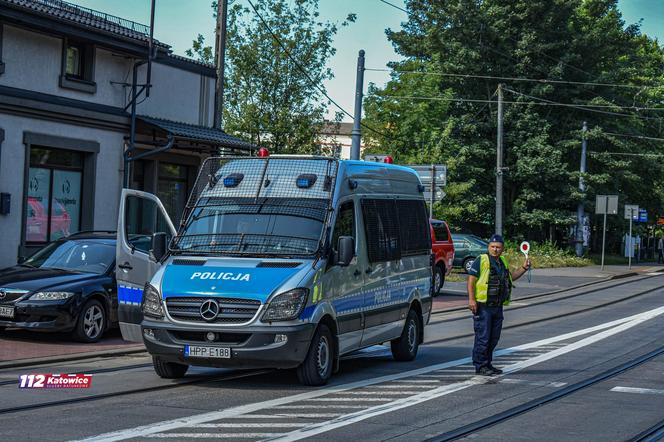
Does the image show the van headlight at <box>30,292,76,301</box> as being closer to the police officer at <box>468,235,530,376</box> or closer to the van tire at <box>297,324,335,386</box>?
the van tire at <box>297,324,335,386</box>

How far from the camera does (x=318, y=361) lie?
409 inches

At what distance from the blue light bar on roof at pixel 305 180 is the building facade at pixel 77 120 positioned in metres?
10.8

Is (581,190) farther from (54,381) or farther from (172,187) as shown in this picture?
(54,381)

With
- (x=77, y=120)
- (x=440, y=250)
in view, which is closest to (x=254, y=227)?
(x=77, y=120)

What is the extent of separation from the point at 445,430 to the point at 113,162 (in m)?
17.1

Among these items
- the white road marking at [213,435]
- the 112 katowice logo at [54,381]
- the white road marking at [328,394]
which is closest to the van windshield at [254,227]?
the white road marking at [328,394]

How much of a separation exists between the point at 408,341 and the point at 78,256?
17.8 ft

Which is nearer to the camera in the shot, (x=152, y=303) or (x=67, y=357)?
(x=152, y=303)

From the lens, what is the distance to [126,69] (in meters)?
24.0

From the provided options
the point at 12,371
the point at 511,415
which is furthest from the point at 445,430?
the point at 12,371

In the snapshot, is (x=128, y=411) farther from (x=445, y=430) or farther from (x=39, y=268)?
(x=39, y=268)

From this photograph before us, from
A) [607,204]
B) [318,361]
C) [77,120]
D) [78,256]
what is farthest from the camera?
[607,204]

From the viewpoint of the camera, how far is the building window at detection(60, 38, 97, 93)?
72.7 ft

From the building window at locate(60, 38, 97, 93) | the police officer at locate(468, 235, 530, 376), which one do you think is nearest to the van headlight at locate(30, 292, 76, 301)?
the police officer at locate(468, 235, 530, 376)
